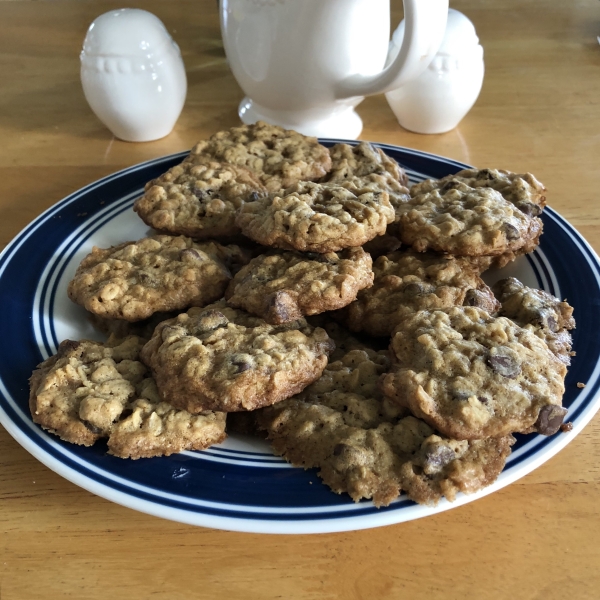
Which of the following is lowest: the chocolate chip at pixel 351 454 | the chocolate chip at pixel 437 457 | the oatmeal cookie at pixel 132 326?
the oatmeal cookie at pixel 132 326

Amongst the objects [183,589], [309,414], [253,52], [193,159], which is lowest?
[183,589]

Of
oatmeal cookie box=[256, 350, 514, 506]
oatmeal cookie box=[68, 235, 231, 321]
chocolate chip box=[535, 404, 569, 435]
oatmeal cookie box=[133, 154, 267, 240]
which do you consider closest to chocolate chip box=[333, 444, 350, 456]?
oatmeal cookie box=[256, 350, 514, 506]

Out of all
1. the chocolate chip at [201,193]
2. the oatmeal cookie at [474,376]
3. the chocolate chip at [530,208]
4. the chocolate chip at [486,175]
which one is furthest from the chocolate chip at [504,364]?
the chocolate chip at [201,193]

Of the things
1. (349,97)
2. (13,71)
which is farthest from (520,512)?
(13,71)

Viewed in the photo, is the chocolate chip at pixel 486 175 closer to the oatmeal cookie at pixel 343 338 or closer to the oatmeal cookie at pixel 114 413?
the oatmeal cookie at pixel 343 338

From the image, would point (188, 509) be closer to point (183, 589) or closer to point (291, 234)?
point (183, 589)

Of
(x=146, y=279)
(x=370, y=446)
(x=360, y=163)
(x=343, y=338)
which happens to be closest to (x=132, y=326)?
(x=146, y=279)
